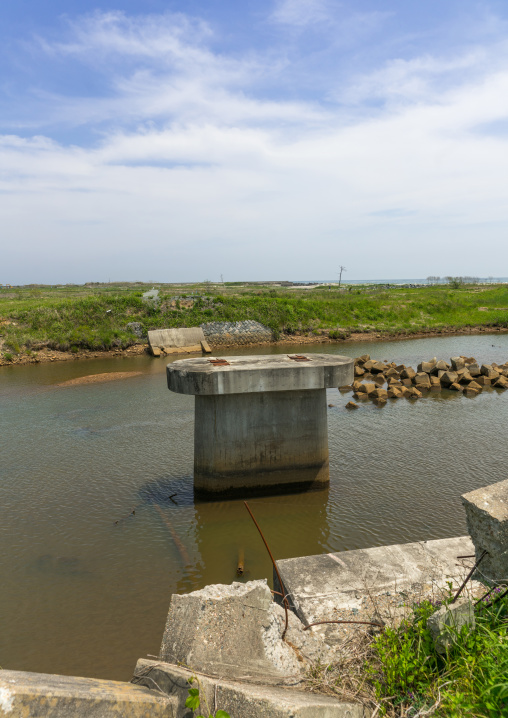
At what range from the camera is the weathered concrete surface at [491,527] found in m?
3.53

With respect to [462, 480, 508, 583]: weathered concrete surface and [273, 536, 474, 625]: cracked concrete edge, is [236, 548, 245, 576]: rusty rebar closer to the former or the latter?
[273, 536, 474, 625]: cracked concrete edge

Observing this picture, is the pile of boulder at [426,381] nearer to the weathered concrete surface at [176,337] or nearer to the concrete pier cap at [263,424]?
the concrete pier cap at [263,424]

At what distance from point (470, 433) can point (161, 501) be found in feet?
29.9

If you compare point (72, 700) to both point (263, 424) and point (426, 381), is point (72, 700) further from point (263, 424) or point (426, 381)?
point (426, 381)

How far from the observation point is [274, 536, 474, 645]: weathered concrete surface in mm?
4406

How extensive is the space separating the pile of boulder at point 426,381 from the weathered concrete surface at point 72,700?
50.4 ft

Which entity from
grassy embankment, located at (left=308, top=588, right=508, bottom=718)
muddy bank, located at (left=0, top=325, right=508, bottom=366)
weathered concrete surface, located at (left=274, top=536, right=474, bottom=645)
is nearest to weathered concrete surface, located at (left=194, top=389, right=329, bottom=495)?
weathered concrete surface, located at (left=274, top=536, right=474, bottom=645)

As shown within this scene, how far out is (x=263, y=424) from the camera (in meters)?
9.58

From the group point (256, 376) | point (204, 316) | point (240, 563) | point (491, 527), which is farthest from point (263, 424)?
point (204, 316)

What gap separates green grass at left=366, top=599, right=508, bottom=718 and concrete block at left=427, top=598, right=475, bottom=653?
0.05m

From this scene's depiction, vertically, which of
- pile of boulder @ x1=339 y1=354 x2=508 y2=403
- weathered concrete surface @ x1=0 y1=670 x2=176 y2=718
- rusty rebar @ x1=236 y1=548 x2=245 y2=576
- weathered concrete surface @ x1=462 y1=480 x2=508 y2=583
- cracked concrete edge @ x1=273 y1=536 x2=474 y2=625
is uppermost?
weathered concrete surface @ x1=462 y1=480 x2=508 y2=583

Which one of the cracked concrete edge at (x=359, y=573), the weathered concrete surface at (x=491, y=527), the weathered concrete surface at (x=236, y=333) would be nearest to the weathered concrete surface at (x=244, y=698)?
the cracked concrete edge at (x=359, y=573)

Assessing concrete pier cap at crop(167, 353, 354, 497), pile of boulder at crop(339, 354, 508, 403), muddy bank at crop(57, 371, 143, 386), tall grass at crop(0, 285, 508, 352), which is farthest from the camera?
tall grass at crop(0, 285, 508, 352)

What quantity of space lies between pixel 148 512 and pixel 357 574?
5349mm
